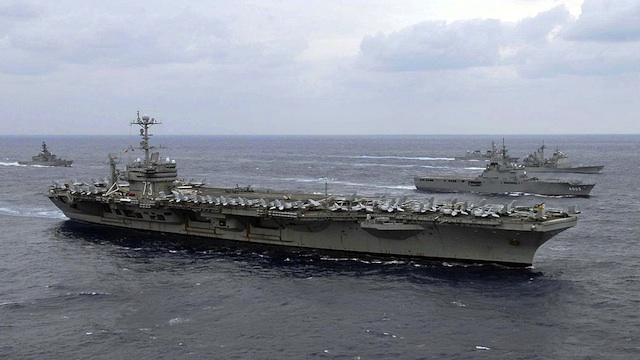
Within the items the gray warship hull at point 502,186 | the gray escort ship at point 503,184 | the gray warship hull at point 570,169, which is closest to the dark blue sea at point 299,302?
the gray warship hull at point 502,186

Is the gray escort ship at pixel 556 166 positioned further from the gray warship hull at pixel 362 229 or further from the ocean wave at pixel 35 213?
the ocean wave at pixel 35 213

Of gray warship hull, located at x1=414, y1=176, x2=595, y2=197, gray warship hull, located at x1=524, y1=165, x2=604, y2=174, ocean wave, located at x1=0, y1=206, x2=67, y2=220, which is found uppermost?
gray warship hull, located at x1=524, y1=165, x2=604, y2=174

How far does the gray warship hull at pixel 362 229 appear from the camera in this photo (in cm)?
2920

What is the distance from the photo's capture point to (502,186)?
64.4 meters

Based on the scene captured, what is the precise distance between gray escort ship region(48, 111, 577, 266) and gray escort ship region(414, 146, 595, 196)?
29.1 m

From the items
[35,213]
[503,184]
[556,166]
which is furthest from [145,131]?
[556,166]

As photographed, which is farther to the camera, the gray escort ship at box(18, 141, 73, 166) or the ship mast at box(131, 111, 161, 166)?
the gray escort ship at box(18, 141, 73, 166)

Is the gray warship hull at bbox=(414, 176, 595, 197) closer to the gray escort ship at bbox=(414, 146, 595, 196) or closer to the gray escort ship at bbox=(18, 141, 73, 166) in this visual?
the gray escort ship at bbox=(414, 146, 595, 196)

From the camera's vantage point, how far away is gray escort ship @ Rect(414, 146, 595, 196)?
61.5 m

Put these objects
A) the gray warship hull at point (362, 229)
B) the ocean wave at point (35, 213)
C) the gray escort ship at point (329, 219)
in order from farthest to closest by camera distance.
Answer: the ocean wave at point (35, 213)
the gray escort ship at point (329, 219)
the gray warship hull at point (362, 229)

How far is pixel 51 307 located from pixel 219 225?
12995 millimetres

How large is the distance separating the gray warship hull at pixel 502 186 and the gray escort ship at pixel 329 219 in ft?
94.9

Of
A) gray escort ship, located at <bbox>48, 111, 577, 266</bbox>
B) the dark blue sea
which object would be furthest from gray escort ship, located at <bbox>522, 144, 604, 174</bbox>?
gray escort ship, located at <bbox>48, 111, 577, 266</bbox>

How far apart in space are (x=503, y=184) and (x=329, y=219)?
37173 mm
